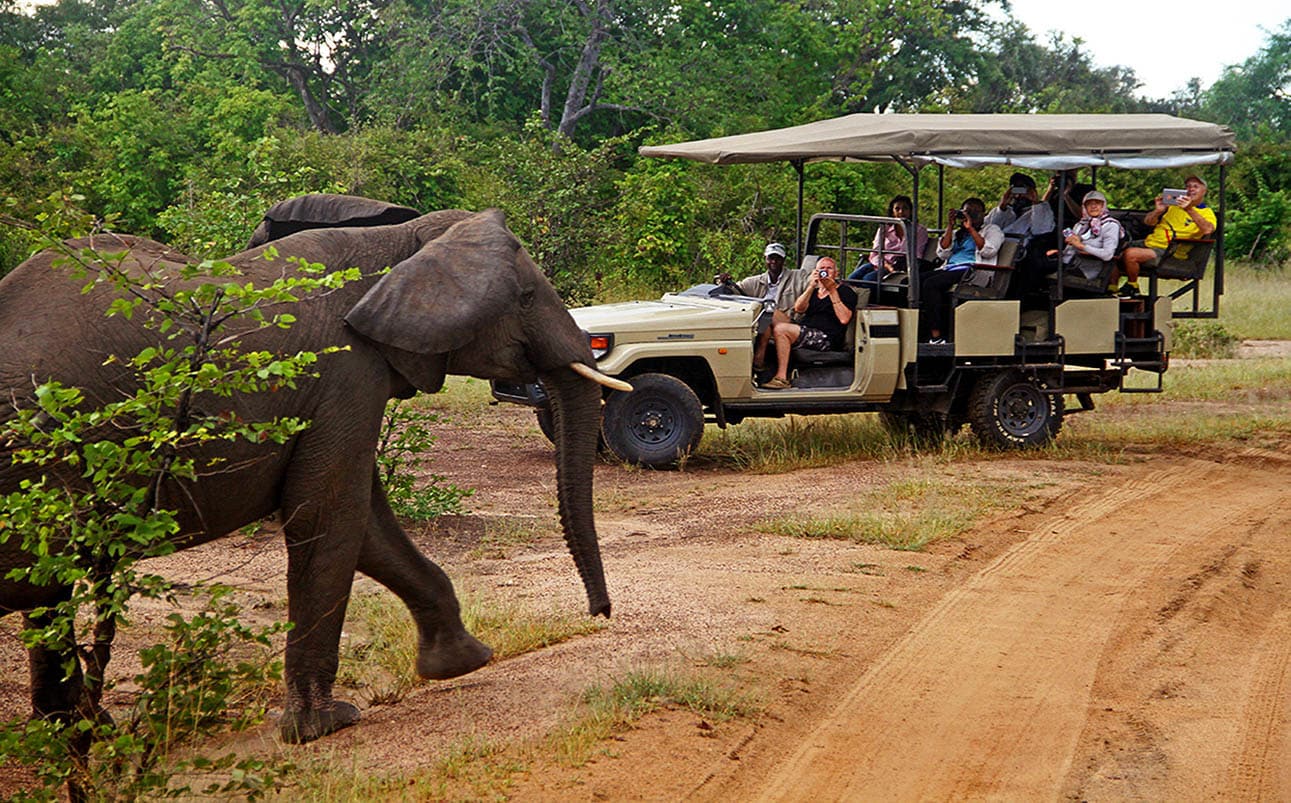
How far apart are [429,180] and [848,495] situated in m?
13.4

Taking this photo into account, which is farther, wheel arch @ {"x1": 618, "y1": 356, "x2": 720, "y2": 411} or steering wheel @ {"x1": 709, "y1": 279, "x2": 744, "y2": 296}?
steering wheel @ {"x1": 709, "y1": 279, "x2": 744, "y2": 296}

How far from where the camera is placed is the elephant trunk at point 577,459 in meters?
6.12

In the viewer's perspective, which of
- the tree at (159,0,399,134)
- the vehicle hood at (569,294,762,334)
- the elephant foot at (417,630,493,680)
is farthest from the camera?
the tree at (159,0,399,134)

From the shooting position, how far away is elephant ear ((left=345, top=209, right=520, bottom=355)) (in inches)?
219

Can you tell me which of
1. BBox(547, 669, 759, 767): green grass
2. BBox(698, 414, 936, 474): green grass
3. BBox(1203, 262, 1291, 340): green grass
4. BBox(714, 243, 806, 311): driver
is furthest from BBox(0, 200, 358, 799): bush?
BBox(1203, 262, 1291, 340): green grass

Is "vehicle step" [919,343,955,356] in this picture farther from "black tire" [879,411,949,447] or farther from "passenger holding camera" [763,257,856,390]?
"black tire" [879,411,949,447]

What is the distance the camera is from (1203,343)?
2073cm

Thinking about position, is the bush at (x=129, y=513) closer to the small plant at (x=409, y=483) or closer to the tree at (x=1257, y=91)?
the small plant at (x=409, y=483)

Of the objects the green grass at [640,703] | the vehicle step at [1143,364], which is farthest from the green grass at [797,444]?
the green grass at [640,703]

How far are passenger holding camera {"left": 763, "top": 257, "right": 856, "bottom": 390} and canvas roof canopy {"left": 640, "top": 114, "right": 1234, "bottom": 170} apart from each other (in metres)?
0.95

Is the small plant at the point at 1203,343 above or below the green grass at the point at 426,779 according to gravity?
above

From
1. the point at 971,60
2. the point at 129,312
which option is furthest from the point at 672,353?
the point at 971,60

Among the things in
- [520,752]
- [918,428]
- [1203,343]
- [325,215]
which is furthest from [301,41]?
[520,752]

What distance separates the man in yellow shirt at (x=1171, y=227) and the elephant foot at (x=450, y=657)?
7.95 metres
